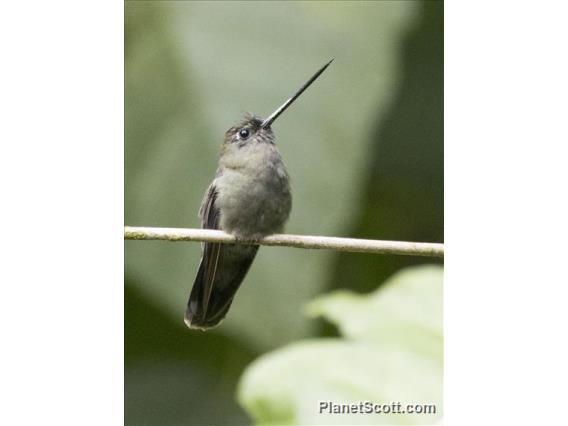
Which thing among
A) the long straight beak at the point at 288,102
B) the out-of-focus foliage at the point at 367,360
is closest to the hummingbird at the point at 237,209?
the long straight beak at the point at 288,102

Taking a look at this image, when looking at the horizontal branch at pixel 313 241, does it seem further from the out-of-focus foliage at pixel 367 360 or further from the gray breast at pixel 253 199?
the out-of-focus foliage at pixel 367 360

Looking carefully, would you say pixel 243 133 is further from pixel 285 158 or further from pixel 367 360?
pixel 367 360

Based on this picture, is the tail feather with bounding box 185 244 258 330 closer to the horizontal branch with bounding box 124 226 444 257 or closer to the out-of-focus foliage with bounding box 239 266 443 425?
the horizontal branch with bounding box 124 226 444 257

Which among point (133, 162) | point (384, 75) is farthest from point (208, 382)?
point (384, 75)

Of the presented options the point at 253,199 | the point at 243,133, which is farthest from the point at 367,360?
the point at 243,133

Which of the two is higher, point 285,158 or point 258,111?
point 258,111
